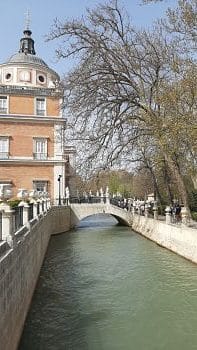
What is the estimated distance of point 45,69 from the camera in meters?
48.2

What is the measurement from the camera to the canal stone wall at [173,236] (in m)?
19.0

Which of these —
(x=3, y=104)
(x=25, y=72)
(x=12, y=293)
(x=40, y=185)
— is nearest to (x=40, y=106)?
(x=3, y=104)

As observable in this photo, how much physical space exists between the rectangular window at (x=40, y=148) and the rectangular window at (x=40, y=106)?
2.57 meters

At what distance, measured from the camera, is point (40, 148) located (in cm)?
3897

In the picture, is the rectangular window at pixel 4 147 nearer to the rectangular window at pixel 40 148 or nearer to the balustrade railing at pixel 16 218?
the rectangular window at pixel 40 148

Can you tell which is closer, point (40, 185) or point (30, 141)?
point (30, 141)

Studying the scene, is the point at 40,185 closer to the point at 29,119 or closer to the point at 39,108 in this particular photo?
the point at 29,119

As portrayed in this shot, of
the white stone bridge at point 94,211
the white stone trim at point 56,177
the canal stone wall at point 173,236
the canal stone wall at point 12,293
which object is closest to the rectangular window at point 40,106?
the white stone trim at point 56,177

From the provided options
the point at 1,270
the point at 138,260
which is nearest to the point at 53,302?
the point at 1,270

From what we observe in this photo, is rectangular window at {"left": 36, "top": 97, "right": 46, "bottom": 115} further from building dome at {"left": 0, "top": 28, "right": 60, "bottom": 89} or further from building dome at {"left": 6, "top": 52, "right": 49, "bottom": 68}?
building dome at {"left": 6, "top": 52, "right": 49, "bottom": 68}

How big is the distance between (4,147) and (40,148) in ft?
10.5

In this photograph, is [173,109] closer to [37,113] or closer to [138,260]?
[138,260]

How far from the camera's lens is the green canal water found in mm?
9460

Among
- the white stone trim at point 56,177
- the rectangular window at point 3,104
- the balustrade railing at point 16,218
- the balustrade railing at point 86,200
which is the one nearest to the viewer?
the balustrade railing at point 16,218
